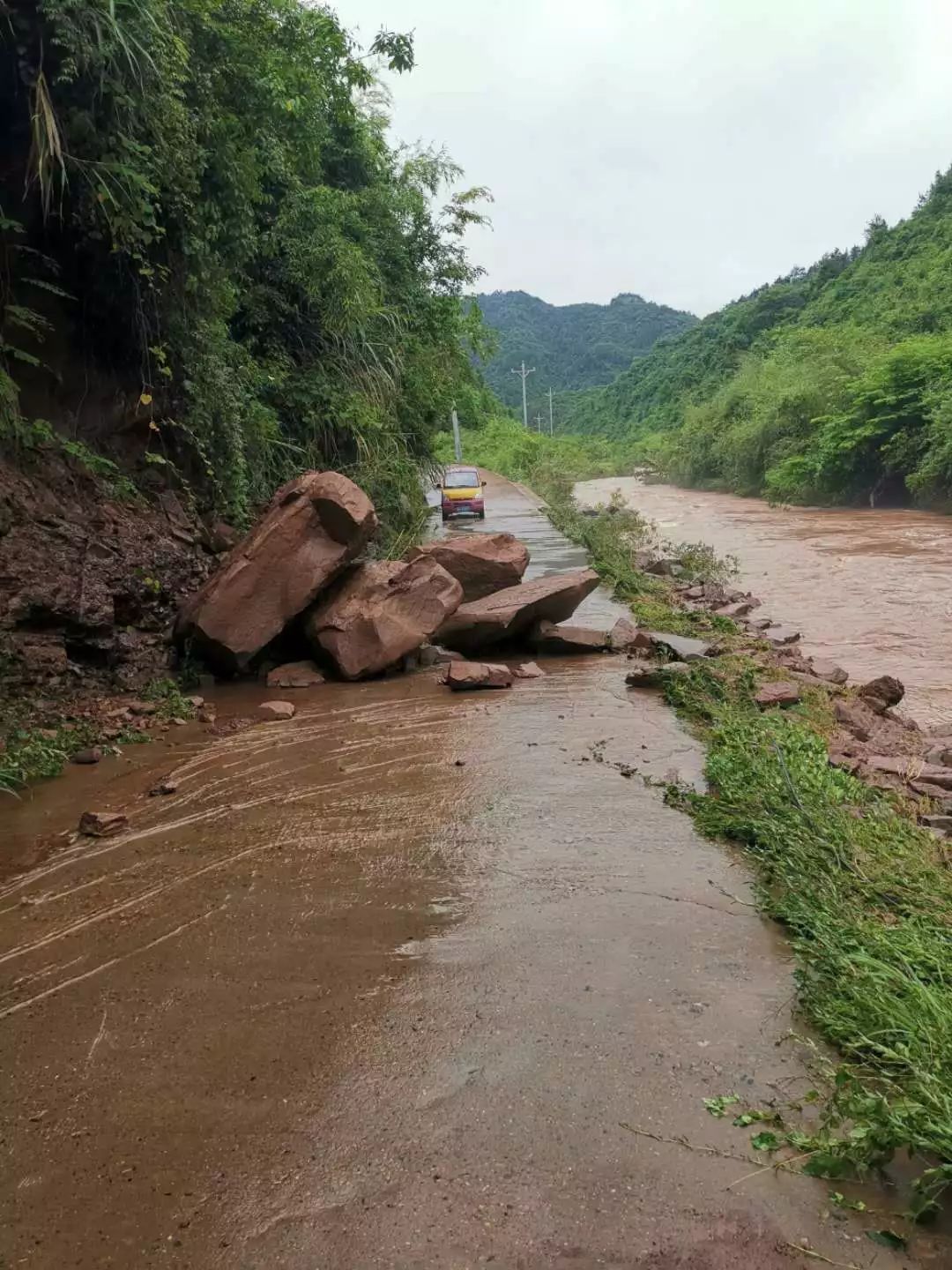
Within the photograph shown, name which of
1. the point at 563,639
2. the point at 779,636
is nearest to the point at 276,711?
the point at 563,639

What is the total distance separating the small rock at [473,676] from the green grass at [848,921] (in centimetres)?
191

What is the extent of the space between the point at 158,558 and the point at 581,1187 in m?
6.73

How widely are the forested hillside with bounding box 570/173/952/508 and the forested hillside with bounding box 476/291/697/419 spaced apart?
1913 inches

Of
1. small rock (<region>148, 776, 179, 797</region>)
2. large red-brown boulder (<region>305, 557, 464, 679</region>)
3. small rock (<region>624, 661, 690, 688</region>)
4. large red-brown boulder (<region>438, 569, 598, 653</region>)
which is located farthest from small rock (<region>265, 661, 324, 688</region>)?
small rock (<region>624, 661, 690, 688</region>)

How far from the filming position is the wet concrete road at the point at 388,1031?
2289 millimetres

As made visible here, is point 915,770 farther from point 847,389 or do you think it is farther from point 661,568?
point 847,389

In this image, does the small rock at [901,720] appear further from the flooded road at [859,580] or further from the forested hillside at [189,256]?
the forested hillside at [189,256]

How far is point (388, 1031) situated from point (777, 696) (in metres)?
4.89

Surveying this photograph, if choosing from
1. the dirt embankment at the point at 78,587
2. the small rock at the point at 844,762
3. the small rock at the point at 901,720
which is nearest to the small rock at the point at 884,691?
the small rock at the point at 901,720

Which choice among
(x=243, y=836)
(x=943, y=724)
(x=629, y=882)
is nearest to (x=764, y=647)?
(x=943, y=724)

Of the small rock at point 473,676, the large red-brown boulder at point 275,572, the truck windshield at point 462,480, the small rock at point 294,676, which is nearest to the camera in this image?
the large red-brown boulder at point 275,572

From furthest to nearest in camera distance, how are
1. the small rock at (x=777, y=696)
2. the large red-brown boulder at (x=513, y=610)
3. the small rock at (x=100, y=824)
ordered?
the large red-brown boulder at (x=513, y=610), the small rock at (x=777, y=696), the small rock at (x=100, y=824)

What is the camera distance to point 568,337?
130750 millimetres

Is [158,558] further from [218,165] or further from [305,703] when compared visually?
[218,165]
